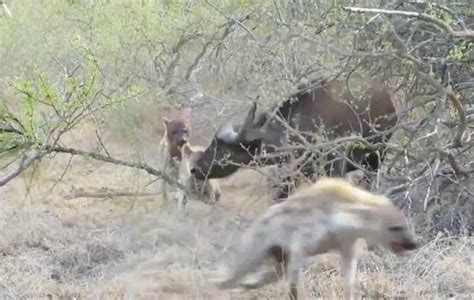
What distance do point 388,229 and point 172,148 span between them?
5.86 metres

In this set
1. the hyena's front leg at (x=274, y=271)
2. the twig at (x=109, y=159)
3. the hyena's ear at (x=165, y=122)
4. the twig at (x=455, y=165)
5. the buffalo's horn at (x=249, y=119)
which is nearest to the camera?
the hyena's front leg at (x=274, y=271)

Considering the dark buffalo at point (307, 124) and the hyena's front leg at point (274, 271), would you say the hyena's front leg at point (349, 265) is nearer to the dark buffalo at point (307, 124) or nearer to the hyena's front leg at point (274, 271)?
the hyena's front leg at point (274, 271)

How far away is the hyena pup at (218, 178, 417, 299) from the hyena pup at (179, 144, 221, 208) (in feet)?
14.1

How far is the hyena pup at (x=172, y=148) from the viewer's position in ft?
33.6

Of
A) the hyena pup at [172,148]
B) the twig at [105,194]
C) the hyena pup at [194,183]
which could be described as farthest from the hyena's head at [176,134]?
the twig at [105,194]

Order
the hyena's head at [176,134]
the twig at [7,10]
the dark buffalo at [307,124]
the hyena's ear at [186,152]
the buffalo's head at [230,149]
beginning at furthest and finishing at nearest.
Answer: the twig at [7,10], the hyena's head at [176,134], the hyena's ear at [186,152], the buffalo's head at [230,149], the dark buffalo at [307,124]

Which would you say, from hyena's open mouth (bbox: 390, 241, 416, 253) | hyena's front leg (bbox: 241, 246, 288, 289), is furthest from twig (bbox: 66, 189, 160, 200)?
hyena's open mouth (bbox: 390, 241, 416, 253)

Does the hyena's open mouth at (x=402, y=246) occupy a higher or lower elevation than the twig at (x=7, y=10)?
lower

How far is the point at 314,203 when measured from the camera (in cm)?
556

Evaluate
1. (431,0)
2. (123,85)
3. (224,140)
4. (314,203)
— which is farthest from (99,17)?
(314,203)

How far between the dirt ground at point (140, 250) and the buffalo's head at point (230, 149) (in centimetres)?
27

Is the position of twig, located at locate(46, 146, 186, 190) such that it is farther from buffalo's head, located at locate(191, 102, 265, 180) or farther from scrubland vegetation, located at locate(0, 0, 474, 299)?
buffalo's head, located at locate(191, 102, 265, 180)

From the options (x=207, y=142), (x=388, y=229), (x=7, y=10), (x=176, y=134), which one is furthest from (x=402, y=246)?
(x=7, y=10)

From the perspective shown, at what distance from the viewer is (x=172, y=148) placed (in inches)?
435
